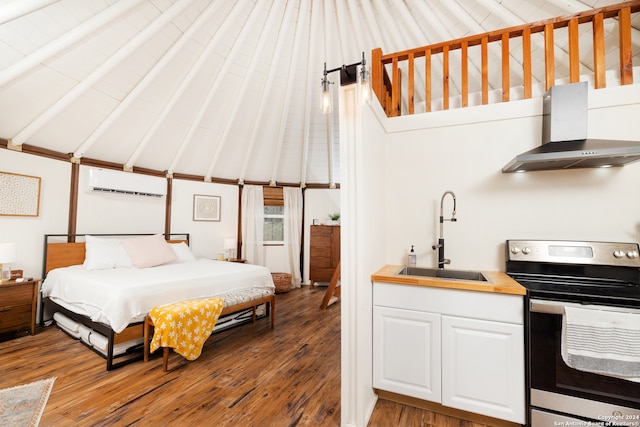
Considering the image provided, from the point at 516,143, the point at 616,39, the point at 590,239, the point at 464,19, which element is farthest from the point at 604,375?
the point at 464,19

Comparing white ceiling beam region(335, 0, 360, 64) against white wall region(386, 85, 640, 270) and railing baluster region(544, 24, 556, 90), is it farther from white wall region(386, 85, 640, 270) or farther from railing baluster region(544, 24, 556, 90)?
railing baluster region(544, 24, 556, 90)

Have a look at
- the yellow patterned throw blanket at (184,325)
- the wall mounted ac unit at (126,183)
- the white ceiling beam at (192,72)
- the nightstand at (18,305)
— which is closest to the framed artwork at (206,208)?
the wall mounted ac unit at (126,183)

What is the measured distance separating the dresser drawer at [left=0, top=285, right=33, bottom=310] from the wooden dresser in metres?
4.21

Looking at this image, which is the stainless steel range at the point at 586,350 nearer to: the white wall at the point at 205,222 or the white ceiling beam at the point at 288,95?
the white ceiling beam at the point at 288,95

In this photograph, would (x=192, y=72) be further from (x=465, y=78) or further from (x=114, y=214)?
(x=465, y=78)

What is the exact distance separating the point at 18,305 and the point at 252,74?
386 cm

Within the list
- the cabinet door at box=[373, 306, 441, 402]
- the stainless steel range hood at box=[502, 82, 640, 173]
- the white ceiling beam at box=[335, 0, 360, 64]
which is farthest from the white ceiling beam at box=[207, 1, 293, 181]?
the cabinet door at box=[373, 306, 441, 402]

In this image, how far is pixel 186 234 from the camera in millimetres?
5270

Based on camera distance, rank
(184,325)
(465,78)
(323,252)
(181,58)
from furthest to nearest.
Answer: (323,252)
(181,58)
(184,325)
(465,78)

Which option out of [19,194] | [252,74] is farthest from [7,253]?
[252,74]

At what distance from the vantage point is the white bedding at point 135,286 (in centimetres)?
259

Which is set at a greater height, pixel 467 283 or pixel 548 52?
pixel 548 52

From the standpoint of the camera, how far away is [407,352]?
6.28ft

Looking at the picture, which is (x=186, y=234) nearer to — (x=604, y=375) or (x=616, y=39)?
(x=604, y=375)
